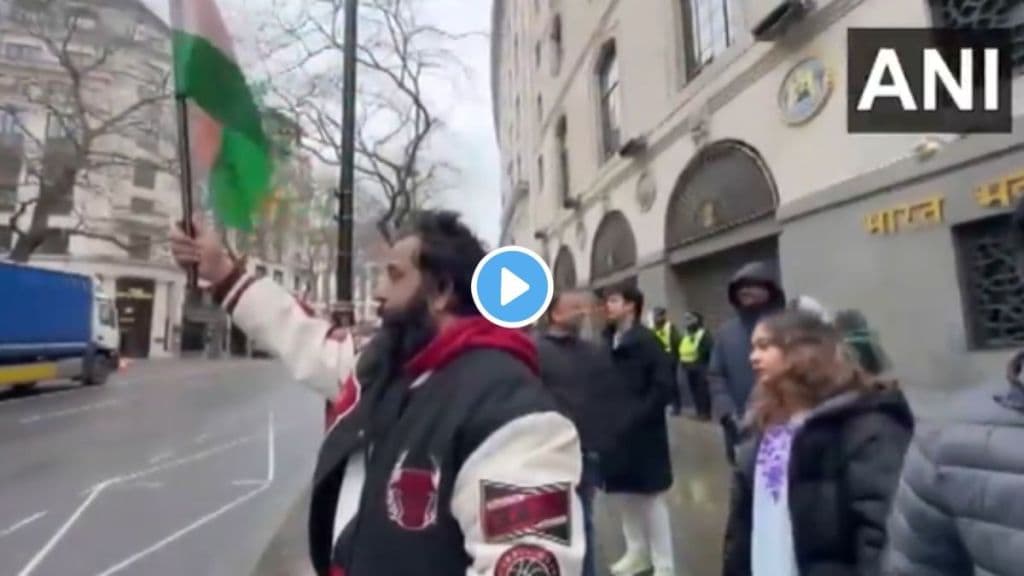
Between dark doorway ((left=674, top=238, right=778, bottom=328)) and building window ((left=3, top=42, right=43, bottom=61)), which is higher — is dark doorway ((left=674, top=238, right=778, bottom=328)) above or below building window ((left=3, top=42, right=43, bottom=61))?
below

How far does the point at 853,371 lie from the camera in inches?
104

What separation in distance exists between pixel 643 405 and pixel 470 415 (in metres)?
3.66

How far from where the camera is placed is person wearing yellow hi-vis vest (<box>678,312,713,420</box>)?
12906 mm

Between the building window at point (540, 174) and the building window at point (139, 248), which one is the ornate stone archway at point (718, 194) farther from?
the building window at point (139, 248)

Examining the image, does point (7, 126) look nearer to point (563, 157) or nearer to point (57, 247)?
point (57, 247)

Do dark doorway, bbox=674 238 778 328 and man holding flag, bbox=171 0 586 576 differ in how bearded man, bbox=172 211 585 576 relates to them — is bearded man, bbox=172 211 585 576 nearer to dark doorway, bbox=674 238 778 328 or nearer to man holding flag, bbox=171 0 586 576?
man holding flag, bbox=171 0 586 576

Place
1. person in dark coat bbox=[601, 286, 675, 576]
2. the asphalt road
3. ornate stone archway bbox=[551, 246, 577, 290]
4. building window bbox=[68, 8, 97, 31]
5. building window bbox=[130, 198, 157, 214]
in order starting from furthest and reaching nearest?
building window bbox=[130, 198, 157, 214]
building window bbox=[68, 8, 97, 31]
ornate stone archway bbox=[551, 246, 577, 290]
the asphalt road
person in dark coat bbox=[601, 286, 675, 576]

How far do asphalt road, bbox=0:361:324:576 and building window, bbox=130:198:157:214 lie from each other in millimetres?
22612

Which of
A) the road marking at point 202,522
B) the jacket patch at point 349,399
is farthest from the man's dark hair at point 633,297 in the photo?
the road marking at point 202,522

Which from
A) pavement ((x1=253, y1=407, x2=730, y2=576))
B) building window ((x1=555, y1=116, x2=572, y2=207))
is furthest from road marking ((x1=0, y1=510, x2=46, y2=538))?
building window ((x1=555, y1=116, x2=572, y2=207))

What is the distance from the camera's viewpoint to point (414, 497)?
1.61m

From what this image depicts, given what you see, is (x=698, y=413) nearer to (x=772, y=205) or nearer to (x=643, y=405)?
(x=772, y=205)

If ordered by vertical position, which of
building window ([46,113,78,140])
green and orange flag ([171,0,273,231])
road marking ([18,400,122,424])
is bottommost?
road marking ([18,400,122,424])

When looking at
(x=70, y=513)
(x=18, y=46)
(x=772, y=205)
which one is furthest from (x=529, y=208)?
(x=70, y=513)
